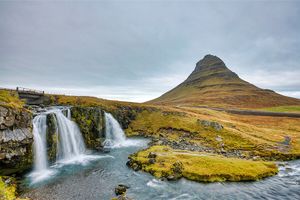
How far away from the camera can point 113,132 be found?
63312 millimetres

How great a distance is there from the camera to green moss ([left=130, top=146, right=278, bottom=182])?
3153 centimetres

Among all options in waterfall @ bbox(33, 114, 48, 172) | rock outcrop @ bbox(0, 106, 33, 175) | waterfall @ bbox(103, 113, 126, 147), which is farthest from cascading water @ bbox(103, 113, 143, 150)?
rock outcrop @ bbox(0, 106, 33, 175)

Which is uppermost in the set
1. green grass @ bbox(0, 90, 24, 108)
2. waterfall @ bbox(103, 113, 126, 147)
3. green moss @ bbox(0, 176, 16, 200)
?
green grass @ bbox(0, 90, 24, 108)

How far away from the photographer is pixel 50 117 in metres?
41.3

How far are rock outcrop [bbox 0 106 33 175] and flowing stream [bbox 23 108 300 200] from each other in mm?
6270

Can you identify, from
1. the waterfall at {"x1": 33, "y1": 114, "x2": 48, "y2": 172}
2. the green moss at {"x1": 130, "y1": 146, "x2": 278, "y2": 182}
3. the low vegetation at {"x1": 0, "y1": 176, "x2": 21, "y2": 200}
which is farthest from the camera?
the waterfall at {"x1": 33, "y1": 114, "x2": 48, "y2": 172}

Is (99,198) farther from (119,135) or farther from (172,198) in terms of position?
(119,135)

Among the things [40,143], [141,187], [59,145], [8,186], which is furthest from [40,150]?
[141,187]

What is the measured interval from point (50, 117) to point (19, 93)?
26727mm

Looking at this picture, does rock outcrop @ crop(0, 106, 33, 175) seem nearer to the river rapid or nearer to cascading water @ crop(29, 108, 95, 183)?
cascading water @ crop(29, 108, 95, 183)

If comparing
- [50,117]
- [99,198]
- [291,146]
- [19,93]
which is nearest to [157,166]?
[99,198]

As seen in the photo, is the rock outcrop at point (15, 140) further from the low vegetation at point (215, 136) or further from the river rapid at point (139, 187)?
the low vegetation at point (215, 136)

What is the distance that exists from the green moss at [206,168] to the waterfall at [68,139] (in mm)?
14219

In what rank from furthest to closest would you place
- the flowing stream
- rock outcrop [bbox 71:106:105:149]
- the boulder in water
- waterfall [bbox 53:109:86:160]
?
1. rock outcrop [bbox 71:106:105:149]
2. waterfall [bbox 53:109:86:160]
3. the boulder in water
4. the flowing stream
